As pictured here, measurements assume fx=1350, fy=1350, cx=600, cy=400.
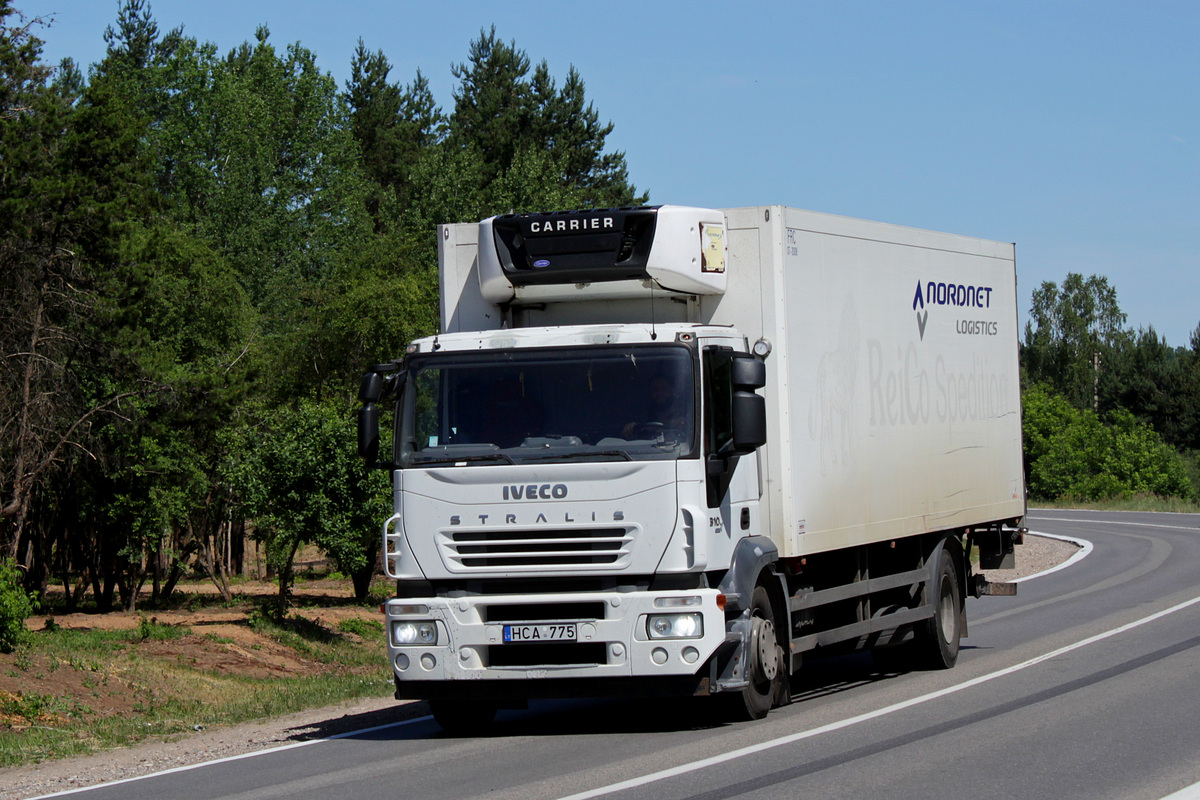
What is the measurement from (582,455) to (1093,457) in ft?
278

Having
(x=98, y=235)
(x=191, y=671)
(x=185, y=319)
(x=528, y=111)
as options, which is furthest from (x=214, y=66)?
(x=191, y=671)

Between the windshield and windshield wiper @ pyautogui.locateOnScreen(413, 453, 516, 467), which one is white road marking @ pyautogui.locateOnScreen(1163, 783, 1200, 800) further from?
windshield wiper @ pyautogui.locateOnScreen(413, 453, 516, 467)

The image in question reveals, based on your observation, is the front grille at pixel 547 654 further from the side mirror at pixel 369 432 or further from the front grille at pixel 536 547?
the side mirror at pixel 369 432

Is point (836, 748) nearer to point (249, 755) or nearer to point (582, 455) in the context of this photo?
point (582, 455)

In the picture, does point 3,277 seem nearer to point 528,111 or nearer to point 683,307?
point 683,307

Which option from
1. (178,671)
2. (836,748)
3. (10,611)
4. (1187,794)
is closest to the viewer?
(1187,794)

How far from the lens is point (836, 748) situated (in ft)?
30.5

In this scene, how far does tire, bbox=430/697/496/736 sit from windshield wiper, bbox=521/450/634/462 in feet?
7.74

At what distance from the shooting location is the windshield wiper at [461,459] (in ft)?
32.6

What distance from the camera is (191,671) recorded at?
23.9 metres

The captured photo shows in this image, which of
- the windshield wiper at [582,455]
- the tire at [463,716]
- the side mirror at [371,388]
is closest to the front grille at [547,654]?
the tire at [463,716]

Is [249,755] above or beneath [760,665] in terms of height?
beneath

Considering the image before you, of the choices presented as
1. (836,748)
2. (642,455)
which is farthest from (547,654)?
(836,748)

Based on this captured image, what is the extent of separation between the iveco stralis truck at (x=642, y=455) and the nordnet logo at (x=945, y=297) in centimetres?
65
